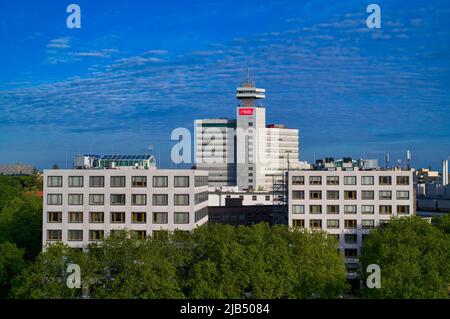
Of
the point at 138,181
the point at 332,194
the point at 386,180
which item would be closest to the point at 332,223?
the point at 332,194

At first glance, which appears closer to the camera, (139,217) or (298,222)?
(139,217)

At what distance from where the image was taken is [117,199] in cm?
5219

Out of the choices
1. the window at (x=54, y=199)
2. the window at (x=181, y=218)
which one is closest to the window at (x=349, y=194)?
the window at (x=181, y=218)

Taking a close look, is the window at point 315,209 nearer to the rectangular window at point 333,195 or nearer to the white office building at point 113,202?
the rectangular window at point 333,195

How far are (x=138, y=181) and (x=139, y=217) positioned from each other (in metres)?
3.63

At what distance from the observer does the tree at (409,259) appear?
30.7 metres

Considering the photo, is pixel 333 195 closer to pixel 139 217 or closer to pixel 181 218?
pixel 181 218

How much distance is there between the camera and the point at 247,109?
185875mm

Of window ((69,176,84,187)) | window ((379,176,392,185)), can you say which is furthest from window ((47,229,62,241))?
window ((379,176,392,185))

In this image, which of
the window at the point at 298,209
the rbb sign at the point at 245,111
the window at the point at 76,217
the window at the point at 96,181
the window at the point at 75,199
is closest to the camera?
the window at the point at 76,217

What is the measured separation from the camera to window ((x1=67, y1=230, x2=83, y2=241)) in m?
51.6
